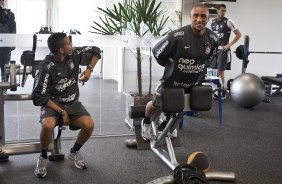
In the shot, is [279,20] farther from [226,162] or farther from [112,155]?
[112,155]

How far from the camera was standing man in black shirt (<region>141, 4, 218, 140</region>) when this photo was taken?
266cm

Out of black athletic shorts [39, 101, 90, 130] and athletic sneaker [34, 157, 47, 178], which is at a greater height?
black athletic shorts [39, 101, 90, 130]

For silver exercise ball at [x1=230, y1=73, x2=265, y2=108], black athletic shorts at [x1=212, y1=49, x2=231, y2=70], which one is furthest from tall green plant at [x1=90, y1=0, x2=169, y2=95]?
black athletic shorts at [x1=212, y1=49, x2=231, y2=70]

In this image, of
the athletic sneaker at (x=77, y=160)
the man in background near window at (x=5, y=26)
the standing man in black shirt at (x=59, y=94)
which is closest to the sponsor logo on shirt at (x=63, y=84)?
the standing man in black shirt at (x=59, y=94)

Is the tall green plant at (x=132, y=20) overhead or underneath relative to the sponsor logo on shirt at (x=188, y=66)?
overhead

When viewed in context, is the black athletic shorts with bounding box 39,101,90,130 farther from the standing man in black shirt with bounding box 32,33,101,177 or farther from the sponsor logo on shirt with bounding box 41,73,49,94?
the sponsor logo on shirt with bounding box 41,73,49,94

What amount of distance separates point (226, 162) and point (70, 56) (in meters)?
1.70

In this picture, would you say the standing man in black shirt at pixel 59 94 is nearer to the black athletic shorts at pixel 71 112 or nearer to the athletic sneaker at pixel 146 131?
the black athletic shorts at pixel 71 112

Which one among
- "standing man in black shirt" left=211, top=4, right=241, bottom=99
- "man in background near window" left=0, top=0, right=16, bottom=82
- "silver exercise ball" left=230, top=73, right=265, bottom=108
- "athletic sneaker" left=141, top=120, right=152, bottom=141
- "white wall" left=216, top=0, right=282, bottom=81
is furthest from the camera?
"white wall" left=216, top=0, right=282, bottom=81

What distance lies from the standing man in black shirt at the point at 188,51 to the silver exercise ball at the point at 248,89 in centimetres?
209

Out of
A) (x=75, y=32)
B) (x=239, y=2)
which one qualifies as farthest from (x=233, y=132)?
(x=239, y=2)

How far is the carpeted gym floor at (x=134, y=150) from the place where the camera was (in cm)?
264

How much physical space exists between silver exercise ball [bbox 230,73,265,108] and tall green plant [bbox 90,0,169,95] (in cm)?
175

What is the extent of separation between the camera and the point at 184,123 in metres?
4.27
